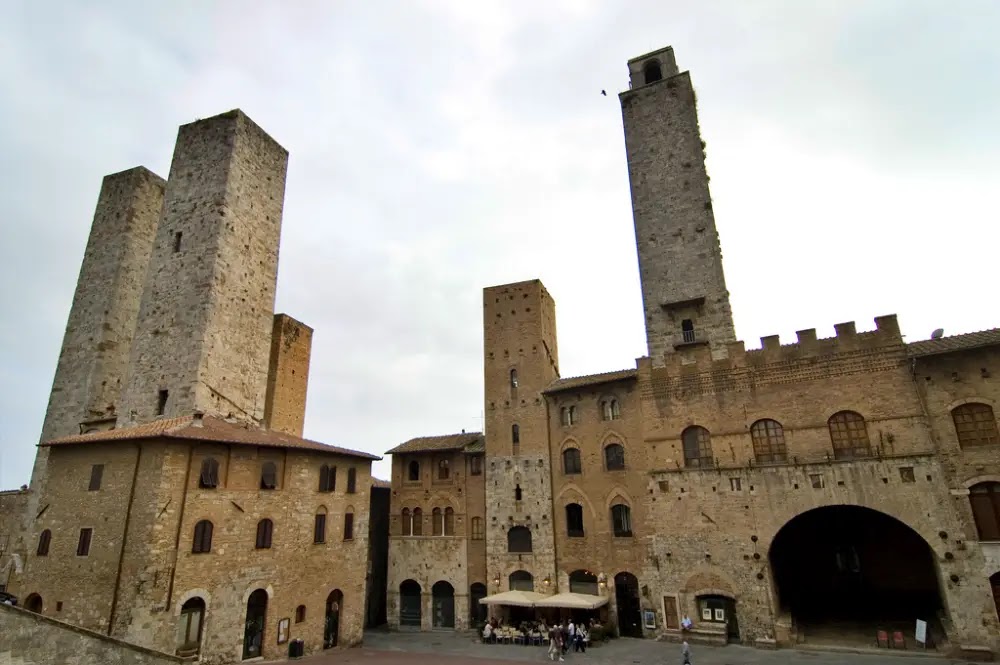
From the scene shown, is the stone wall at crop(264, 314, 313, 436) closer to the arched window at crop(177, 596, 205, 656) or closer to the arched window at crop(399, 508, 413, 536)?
the arched window at crop(399, 508, 413, 536)

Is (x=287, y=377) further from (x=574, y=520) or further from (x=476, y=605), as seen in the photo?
(x=574, y=520)

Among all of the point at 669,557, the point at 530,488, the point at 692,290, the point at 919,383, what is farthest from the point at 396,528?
the point at 919,383

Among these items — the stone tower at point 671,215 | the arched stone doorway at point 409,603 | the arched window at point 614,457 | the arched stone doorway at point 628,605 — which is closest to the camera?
the arched stone doorway at point 628,605

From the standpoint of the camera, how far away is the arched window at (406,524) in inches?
1294

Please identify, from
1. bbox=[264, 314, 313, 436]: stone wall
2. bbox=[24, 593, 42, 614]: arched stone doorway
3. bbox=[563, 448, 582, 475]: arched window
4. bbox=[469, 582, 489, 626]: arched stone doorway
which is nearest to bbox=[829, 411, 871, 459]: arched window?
bbox=[563, 448, 582, 475]: arched window

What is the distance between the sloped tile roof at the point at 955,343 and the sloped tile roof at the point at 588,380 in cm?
1184

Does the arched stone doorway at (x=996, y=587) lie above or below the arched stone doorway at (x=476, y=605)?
above

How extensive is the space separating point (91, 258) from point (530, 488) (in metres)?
28.0

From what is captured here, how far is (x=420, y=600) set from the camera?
1239 inches

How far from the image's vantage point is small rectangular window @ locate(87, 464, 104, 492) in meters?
19.6

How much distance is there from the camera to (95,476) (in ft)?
64.7

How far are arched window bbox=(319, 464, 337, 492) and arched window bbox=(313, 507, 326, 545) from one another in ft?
3.18

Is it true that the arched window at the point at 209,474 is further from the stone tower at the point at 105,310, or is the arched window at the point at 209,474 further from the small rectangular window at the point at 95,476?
the stone tower at the point at 105,310

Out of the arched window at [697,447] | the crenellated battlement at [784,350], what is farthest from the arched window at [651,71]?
the arched window at [697,447]
